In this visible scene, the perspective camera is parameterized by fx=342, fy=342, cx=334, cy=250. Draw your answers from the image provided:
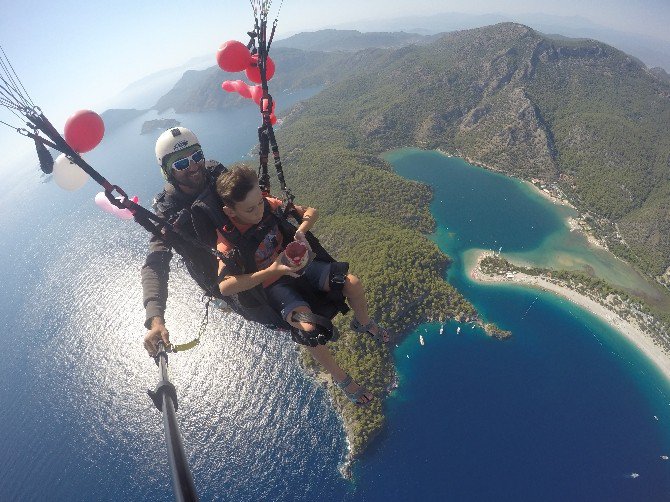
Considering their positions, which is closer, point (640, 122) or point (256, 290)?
point (256, 290)

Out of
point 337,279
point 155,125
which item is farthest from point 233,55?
point 155,125

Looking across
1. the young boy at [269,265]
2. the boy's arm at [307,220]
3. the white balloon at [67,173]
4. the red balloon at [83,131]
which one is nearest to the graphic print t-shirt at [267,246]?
the young boy at [269,265]

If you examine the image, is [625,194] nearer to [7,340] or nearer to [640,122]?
[640,122]

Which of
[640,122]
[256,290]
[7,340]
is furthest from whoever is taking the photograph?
[640,122]

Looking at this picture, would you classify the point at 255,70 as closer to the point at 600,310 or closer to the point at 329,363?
the point at 329,363

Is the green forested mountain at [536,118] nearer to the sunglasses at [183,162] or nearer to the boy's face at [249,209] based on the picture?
the boy's face at [249,209]

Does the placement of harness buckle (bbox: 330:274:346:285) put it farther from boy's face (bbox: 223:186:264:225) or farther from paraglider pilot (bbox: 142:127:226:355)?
paraglider pilot (bbox: 142:127:226:355)

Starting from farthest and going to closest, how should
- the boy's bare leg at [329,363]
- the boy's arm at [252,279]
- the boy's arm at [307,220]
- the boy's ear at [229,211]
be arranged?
1. the boy's bare leg at [329,363]
2. the boy's arm at [307,220]
3. the boy's ear at [229,211]
4. the boy's arm at [252,279]

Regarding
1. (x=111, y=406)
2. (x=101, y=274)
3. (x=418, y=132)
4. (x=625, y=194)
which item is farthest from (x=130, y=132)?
(x=625, y=194)

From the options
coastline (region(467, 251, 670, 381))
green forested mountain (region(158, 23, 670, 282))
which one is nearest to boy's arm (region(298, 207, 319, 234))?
coastline (region(467, 251, 670, 381))
